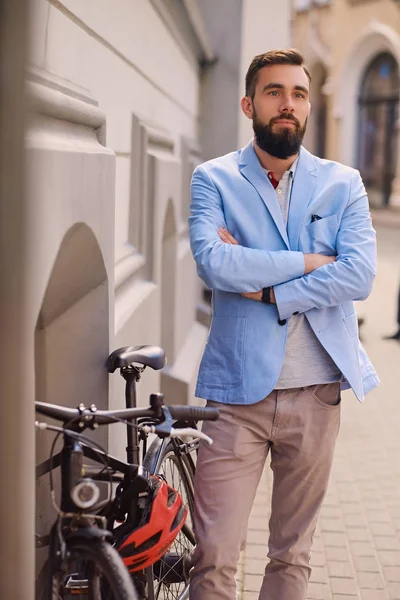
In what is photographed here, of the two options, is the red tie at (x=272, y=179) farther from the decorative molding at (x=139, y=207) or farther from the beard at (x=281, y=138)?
the decorative molding at (x=139, y=207)

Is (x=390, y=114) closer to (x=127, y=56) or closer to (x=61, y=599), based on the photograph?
(x=127, y=56)

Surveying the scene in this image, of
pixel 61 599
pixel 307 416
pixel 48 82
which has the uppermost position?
pixel 48 82

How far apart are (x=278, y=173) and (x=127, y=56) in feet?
5.78

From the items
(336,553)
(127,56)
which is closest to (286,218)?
(127,56)

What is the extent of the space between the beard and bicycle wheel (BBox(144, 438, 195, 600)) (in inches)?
40.4

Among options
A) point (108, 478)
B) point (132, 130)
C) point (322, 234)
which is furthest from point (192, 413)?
point (132, 130)

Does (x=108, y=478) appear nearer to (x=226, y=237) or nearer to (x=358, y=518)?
(x=226, y=237)

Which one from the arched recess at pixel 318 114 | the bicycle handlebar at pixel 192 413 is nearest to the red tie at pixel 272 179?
the bicycle handlebar at pixel 192 413

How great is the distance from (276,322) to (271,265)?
18 cm

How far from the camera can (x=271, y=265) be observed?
3098 mm

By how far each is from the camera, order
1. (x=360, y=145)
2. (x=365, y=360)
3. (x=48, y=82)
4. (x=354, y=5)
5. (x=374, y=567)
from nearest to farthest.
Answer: (x=48, y=82) < (x=365, y=360) < (x=374, y=567) < (x=354, y=5) < (x=360, y=145)

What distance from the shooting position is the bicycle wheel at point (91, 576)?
7.26ft

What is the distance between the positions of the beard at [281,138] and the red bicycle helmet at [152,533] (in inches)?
43.7

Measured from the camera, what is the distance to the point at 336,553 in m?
4.84
